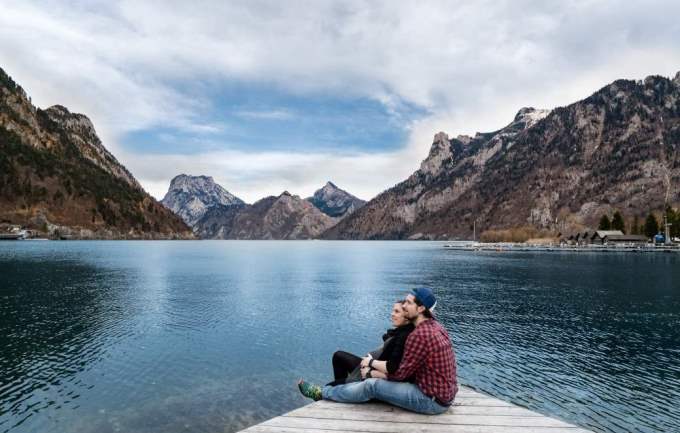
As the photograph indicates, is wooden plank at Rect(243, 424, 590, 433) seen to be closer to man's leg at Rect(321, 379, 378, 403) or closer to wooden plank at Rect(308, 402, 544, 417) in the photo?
wooden plank at Rect(308, 402, 544, 417)

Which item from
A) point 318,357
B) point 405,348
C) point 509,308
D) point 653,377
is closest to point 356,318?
point 318,357

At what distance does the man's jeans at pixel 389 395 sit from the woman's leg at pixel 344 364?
58.3 inches

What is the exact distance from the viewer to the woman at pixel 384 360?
1139cm

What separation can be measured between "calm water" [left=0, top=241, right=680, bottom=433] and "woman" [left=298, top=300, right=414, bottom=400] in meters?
8.30

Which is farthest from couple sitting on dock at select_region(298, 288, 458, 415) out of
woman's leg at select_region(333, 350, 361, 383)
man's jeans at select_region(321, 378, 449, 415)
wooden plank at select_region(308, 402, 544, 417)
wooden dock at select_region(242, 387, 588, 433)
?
woman's leg at select_region(333, 350, 361, 383)

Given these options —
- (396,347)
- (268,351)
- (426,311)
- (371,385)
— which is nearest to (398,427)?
(371,385)

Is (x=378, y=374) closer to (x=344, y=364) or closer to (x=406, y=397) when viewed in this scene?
(x=406, y=397)

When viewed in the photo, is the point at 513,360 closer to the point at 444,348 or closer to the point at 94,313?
the point at 444,348

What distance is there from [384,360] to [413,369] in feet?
4.81

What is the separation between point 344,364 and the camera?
1362 centimetres

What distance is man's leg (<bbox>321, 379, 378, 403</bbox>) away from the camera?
11438mm

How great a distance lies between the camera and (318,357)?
1201 inches

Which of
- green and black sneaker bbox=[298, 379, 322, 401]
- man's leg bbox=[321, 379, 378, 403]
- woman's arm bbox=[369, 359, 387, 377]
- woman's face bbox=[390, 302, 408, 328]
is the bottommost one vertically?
green and black sneaker bbox=[298, 379, 322, 401]

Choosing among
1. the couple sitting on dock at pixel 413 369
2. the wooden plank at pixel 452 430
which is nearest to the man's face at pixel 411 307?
the couple sitting on dock at pixel 413 369
